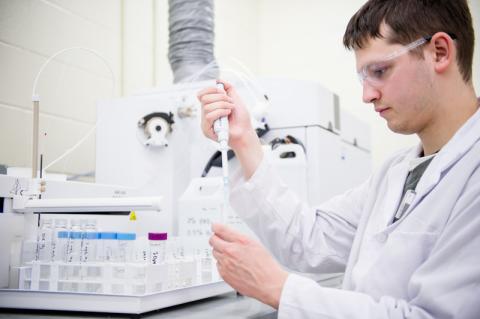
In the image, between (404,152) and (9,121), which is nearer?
(404,152)

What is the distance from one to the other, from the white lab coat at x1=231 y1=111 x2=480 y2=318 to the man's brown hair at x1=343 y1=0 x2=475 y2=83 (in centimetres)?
18

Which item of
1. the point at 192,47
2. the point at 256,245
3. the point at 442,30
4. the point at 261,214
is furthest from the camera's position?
the point at 192,47

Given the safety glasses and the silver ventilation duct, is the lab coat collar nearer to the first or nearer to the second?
the safety glasses

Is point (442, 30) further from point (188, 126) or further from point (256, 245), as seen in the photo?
point (188, 126)

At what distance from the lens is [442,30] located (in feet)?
Answer: 3.30

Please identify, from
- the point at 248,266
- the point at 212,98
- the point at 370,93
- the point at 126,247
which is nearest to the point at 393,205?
the point at 370,93

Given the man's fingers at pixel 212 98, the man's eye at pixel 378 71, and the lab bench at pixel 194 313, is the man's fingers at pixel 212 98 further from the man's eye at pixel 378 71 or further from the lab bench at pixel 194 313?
the lab bench at pixel 194 313

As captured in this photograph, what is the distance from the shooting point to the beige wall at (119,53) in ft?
6.01

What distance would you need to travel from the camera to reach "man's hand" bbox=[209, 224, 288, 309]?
87 centimetres

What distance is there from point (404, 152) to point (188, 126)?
2.37 ft

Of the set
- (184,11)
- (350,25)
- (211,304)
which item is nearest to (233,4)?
(184,11)

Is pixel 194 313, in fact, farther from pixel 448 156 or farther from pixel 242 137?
pixel 448 156

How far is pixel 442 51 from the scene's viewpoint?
1.00m

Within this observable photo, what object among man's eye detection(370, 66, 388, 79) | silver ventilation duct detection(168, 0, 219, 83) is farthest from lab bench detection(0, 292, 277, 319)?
silver ventilation duct detection(168, 0, 219, 83)
